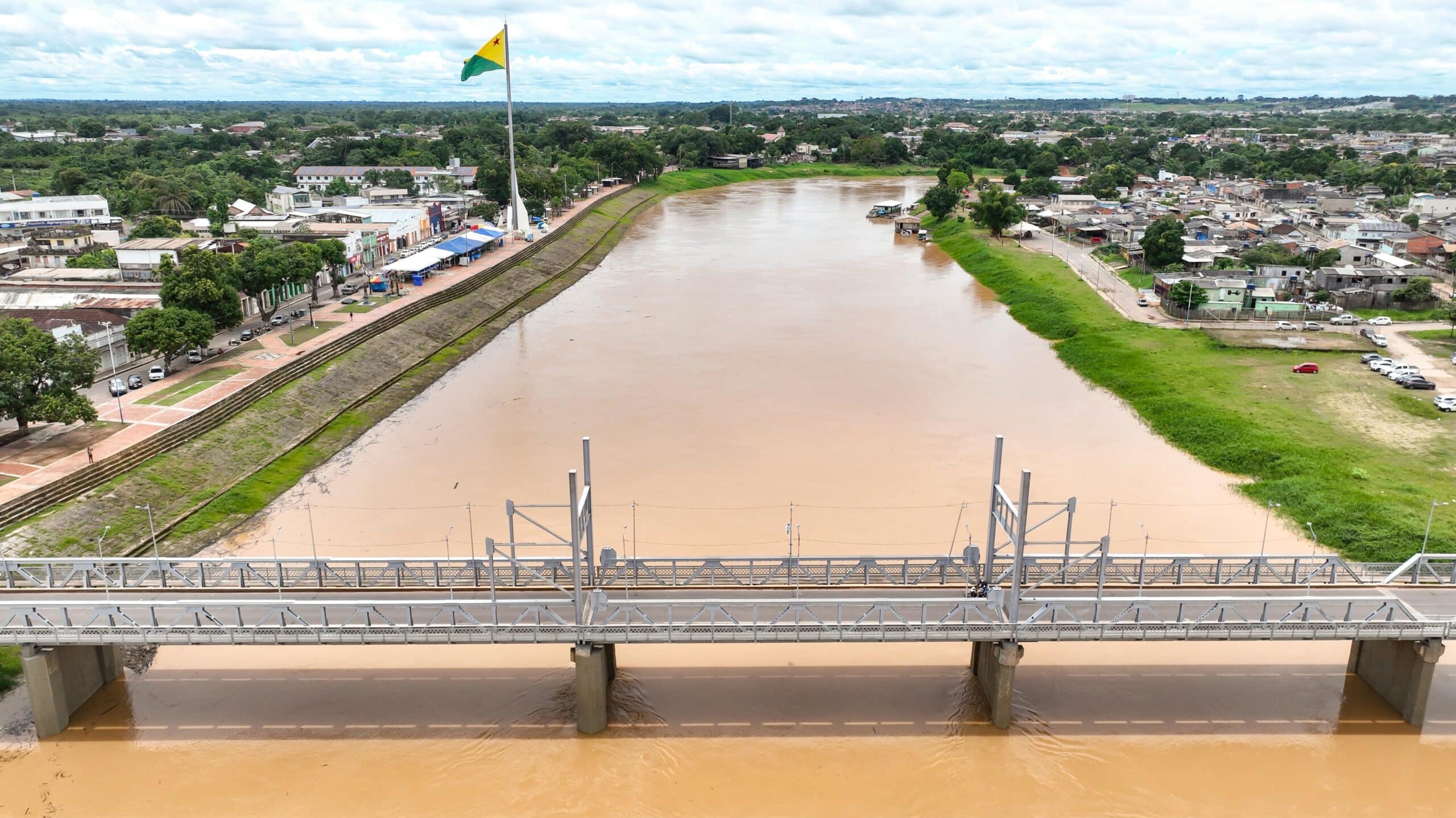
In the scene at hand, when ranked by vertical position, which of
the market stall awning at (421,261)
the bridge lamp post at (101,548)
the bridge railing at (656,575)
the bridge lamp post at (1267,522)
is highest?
the market stall awning at (421,261)

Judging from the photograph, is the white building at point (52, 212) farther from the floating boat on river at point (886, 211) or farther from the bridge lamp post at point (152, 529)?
the floating boat on river at point (886, 211)

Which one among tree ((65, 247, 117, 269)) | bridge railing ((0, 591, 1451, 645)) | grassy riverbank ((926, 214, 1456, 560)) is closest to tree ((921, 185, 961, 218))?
grassy riverbank ((926, 214, 1456, 560))

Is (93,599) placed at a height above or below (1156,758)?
above

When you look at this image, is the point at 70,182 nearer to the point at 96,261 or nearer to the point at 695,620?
the point at 96,261

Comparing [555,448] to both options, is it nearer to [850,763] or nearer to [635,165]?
[850,763]

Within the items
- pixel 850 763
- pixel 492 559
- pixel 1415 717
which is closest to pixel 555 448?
pixel 492 559

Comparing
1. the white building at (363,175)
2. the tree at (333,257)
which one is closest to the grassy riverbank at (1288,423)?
the tree at (333,257)
